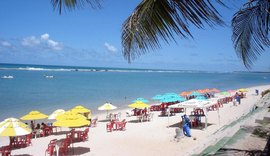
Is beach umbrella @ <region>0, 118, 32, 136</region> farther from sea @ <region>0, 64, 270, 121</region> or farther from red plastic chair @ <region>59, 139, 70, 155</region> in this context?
sea @ <region>0, 64, 270, 121</region>

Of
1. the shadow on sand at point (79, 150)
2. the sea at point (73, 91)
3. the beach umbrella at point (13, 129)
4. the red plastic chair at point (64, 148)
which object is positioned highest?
the sea at point (73, 91)

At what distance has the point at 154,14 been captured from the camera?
2268 mm

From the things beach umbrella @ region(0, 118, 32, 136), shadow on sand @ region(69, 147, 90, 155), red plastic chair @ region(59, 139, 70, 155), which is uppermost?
beach umbrella @ region(0, 118, 32, 136)

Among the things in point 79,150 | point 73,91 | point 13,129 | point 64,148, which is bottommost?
point 79,150

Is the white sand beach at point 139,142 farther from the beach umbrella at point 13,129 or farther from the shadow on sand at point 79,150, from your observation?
the beach umbrella at point 13,129

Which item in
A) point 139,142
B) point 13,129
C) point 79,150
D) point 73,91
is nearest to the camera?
point 13,129

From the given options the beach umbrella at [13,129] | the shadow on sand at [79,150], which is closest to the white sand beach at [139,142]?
the shadow on sand at [79,150]

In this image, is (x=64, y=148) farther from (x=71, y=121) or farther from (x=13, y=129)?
(x=13, y=129)

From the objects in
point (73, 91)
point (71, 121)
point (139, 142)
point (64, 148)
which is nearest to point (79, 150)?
point (64, 148)

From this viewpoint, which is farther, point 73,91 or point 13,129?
point 73,91

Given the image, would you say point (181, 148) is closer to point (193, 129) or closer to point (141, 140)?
point (141, 140)

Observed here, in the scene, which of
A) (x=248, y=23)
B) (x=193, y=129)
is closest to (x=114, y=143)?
(x=193, y=129)

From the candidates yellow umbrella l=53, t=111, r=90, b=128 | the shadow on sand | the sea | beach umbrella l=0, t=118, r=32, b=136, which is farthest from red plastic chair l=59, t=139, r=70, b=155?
the sea

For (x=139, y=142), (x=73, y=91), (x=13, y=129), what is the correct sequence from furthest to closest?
(x=73, y=91) < (x=139, y=142) < (x=13, y=129)
